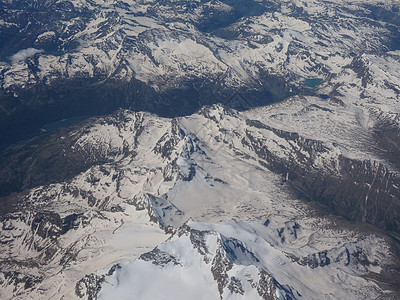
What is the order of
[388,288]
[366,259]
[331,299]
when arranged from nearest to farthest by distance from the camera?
[331,299] < [388,288] < [366,259]

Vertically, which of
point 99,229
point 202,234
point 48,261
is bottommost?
point 48,261

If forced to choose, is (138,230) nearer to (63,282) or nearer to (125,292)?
(63,282)

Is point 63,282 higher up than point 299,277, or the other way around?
point 299,277

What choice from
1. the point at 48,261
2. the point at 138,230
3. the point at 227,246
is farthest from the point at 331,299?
the point at 48,261

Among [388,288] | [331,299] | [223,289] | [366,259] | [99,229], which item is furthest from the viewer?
[99,229]

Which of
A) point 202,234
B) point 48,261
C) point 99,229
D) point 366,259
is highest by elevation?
point 202,234

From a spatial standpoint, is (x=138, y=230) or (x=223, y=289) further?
(x=138, y=230)

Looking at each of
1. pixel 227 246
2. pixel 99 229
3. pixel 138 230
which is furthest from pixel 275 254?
pixel 99 229

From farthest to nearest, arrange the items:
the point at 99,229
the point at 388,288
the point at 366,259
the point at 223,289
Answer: the point at 99,229 → the point at 366,259 → the point at 388,288 → the point at 223,289

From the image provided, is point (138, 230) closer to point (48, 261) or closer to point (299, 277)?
point (48, 261)
